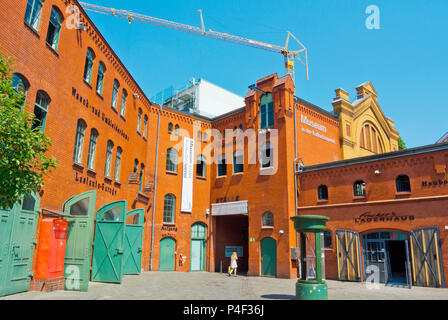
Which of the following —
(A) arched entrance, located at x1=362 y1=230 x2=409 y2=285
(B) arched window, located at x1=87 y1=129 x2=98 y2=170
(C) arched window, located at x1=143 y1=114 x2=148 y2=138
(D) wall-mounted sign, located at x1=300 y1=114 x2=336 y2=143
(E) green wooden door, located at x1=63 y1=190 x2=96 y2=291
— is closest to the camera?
(E) green wooden door, located at x1=63 y1=190 x2=96 y2=291

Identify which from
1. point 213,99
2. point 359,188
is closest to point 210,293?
point 359,188

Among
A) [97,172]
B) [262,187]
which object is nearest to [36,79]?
[97,172]

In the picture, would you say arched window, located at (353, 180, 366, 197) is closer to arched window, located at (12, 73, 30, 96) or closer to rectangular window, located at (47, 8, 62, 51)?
rectangular window, located at (47, 8, 62, 51)

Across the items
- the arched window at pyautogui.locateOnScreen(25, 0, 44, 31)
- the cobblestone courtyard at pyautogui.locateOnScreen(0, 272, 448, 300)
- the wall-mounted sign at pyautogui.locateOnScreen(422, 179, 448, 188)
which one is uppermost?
the arched window at pyautogui.locateOnScreen(25, 0, 44, 31)

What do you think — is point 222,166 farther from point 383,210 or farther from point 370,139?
point 370,139

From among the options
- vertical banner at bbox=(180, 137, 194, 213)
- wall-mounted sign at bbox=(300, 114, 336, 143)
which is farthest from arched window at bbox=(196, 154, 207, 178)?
wall-mounted sign at bbox=(300, 114, 336, 143)

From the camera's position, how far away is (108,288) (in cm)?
1368

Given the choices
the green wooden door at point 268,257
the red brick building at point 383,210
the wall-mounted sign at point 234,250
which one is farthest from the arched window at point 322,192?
the wall-mounted sign at point 234,250

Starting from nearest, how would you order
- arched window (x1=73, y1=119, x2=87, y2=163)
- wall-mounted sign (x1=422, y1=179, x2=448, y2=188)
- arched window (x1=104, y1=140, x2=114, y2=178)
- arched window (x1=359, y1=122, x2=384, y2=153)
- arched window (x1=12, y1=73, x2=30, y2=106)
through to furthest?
arched window (x1=12, y1=73, x2=30, y2=106)
arched window (x1=73, y1=119, x2=87, y2=163)
wall-mounted sign (x1=422, y1=179, x2=448, y2=188)
arched window (x1=104, y1=140, x2=114, y2=178)
arched window (x1=359, y1=122, x2=384, y2=153)

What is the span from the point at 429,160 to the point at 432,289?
20.8 ft

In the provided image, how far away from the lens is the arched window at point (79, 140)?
15.0 m

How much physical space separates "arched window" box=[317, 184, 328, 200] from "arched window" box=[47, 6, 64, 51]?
54.7ft

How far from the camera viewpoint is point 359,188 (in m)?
20.5

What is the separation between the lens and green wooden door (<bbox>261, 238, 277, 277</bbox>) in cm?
2230
